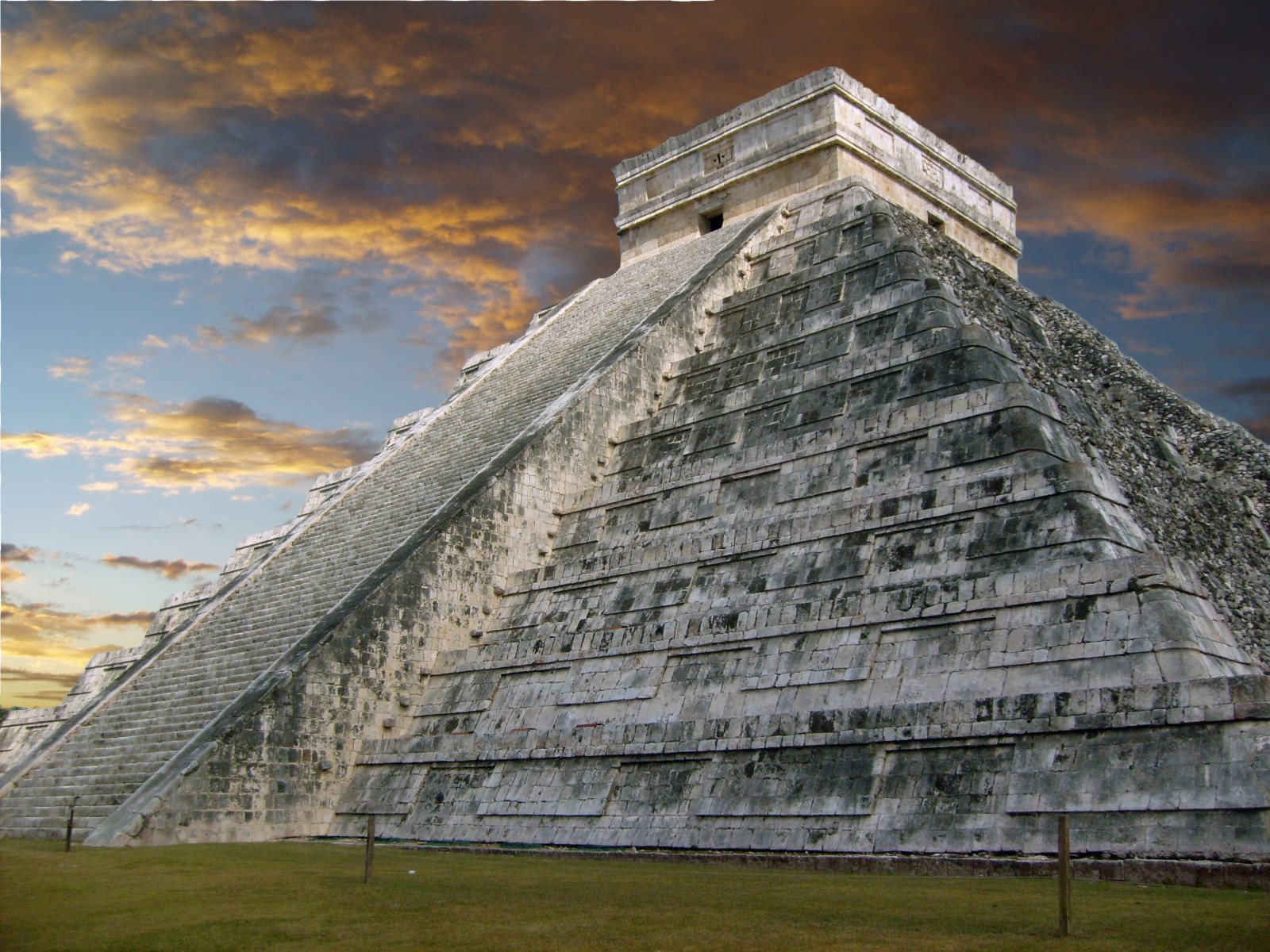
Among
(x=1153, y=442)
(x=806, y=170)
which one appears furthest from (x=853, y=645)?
(x=806, y=170)

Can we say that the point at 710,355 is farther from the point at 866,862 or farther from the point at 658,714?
the point at 866,862

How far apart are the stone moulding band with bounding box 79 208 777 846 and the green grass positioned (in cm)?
230

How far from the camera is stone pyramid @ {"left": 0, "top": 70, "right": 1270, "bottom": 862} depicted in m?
8.63

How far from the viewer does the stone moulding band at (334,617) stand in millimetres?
11117

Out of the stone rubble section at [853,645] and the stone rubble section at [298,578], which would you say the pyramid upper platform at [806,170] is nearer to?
the stone rubble section at [298,578]

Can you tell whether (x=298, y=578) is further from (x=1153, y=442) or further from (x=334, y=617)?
(x=1153, y=442)

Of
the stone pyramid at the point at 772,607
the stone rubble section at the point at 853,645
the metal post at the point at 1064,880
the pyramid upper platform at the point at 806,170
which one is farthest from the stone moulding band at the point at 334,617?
the metal post at the point at 1064,880

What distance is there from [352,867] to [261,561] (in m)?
8.57

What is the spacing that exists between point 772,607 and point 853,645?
42.3 inches

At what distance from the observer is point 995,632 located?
30.9 feet

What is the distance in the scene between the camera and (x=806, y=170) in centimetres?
1891

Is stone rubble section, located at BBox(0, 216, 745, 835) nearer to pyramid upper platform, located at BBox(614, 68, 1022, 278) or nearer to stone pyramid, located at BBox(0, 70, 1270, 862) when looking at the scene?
stone pyramid, located at BBox(0, 70, 1270, 862)

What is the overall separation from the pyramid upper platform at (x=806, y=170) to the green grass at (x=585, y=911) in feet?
43.3

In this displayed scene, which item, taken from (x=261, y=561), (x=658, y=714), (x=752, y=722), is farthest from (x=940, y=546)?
(x=261, y=561)
